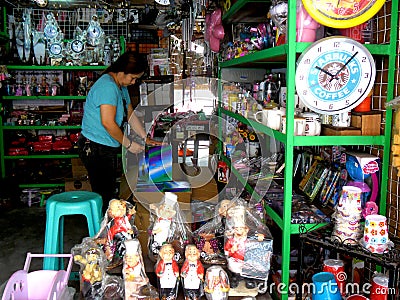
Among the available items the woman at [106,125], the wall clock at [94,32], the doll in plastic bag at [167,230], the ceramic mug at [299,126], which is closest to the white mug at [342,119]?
the ceramic mug at [299,126]

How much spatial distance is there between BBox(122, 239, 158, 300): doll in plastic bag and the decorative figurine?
0.33 feet

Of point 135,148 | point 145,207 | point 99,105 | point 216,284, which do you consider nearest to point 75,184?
point 135,148

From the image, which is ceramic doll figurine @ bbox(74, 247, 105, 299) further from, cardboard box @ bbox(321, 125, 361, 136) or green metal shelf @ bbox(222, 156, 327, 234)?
cardboard box @ bbox(321, 125, 361, 136)

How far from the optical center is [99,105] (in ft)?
9.86

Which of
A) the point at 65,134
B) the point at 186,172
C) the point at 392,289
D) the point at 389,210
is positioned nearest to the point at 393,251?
the point at 392,289

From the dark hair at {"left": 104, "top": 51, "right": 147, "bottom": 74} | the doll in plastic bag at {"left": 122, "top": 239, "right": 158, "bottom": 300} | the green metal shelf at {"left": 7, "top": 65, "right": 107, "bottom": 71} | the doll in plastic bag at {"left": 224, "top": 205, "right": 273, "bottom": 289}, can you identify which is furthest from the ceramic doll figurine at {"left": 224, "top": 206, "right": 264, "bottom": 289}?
the green metal shelf at {"left": 7, "top": 65, "right": 107, "bottom": 71}

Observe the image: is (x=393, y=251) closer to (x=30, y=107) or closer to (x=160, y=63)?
(x=160, y=63)

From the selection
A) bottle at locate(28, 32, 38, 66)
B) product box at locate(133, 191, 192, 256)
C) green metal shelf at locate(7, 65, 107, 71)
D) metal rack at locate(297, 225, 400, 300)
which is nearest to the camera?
metal rack at locate(297, 225, 400, 300)

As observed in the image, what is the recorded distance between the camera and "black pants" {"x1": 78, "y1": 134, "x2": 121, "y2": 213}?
3.09 meters

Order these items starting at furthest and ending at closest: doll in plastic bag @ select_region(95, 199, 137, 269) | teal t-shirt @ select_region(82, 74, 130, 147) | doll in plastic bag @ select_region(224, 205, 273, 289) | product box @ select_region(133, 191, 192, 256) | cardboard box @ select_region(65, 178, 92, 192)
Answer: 1. cardboard box @ select_region(65, 178, 92, 192)
2. teal t-shirt @ select_region(82, 74, 130, 147)
3. product box @ select_region(133, 191, 192, 256)
4. doll in plastic bag @ select_region(95, 199, 137, 269)
5. doll in plastic bag @ select_region(224, 205, 273, 289)

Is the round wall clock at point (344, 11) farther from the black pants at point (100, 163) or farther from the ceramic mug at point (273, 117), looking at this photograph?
the black pants at point (100, 163)

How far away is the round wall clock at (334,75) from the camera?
185 centimetres

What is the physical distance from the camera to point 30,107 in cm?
527

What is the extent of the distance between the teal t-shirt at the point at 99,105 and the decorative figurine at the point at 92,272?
56.3 inches
